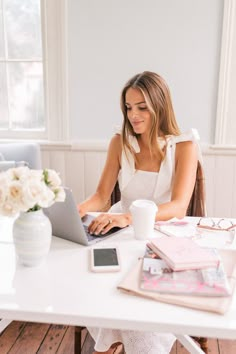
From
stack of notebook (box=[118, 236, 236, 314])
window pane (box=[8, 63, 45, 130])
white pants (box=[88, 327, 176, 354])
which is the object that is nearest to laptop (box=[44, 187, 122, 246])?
stack of notebook (box=[118, 236, 236, 314])

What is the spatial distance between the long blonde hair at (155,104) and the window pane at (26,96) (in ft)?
3.47

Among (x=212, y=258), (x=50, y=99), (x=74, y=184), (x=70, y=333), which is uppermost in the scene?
(x=50, y=99)

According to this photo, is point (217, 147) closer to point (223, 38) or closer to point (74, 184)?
point (223, 38)

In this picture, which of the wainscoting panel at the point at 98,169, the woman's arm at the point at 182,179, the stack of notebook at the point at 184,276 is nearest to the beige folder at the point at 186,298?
the stack of notebook at the point at 184,276

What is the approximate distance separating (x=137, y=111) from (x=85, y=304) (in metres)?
1.18

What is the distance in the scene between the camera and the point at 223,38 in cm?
258

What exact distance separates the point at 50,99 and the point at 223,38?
3.96 ft

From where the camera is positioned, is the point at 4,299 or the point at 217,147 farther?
the point at 217,147

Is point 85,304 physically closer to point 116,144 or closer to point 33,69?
point 116,144

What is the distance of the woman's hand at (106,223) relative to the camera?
1522 mm

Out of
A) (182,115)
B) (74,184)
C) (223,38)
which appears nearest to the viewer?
(223,38)

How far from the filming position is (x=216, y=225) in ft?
5.29

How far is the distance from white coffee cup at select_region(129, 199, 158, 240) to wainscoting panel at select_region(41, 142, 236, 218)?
1.40m

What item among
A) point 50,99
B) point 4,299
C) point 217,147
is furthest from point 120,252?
point 50,99
